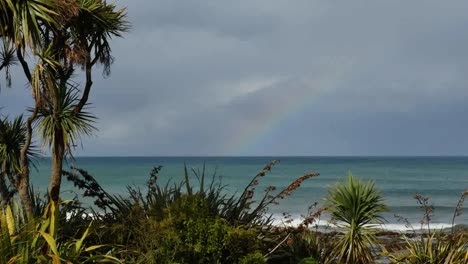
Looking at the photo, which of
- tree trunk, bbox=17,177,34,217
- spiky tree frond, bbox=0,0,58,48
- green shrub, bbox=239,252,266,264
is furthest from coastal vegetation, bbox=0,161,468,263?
spiky tree frond, bbox=0,0,58,48

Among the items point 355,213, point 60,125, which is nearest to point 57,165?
point 60,125

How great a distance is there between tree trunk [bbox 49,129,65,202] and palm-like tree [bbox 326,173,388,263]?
16.0ft

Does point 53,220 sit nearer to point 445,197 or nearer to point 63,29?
point 63,29

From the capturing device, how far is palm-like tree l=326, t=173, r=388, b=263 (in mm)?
12344

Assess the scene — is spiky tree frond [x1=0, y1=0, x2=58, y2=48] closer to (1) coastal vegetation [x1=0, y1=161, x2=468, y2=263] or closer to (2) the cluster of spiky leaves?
(1) coastal vegetation [x1=0, y1=161, x2=468, y2=263]

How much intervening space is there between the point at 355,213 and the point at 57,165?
18.4 ft

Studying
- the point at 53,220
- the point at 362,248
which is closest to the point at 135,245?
the point at 53,220

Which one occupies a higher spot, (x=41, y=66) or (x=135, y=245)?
(x=41, y=66)

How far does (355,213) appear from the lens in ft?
41.7

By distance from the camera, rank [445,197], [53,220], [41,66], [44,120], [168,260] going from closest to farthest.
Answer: [53,220] < [168,260] < [41,66] < [44,120] < [445,197]

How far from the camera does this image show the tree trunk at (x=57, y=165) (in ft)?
34.7

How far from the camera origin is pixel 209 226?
7078mm

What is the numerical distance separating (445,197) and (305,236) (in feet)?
175

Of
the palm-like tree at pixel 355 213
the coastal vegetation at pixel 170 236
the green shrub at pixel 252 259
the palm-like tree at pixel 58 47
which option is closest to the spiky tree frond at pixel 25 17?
the palm-like tree at pixel 58 47
